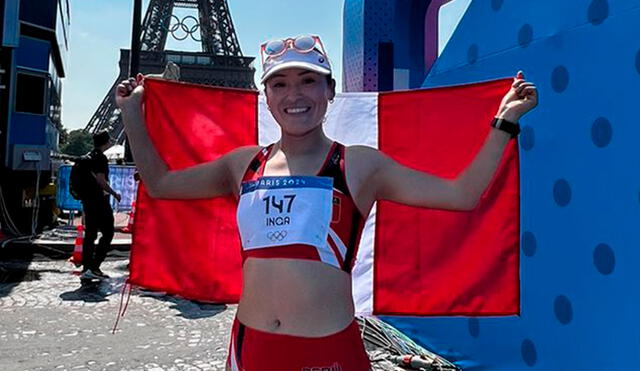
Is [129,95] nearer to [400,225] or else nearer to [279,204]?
[279,204]

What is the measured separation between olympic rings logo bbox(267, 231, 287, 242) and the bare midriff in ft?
0.22

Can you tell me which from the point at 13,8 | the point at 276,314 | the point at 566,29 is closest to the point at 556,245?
the point at 566,29

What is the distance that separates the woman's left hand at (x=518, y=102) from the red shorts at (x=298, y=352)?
0.90 m

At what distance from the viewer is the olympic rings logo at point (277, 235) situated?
175 cm

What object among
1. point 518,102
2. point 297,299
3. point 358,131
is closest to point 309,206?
point 297,299

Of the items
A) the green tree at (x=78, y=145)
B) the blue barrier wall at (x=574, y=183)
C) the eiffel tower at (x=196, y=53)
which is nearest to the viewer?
the blue barrier wall at (x=574, y=183)

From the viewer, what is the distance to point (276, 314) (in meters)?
1.73

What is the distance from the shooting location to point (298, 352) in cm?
168

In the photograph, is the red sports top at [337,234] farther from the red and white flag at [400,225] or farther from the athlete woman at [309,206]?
the red and white flag at [400,225]

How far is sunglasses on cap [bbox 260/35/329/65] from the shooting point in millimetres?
Answer: 1803

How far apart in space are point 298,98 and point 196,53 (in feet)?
158

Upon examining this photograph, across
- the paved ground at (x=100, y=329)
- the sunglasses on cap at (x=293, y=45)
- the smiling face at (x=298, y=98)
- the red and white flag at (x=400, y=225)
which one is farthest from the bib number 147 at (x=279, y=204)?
the paved ground at (x=100, y=329)

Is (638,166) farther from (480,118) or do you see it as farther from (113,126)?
(113,126)

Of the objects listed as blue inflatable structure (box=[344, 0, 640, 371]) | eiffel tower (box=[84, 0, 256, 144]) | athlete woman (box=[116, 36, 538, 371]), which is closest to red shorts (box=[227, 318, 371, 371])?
athlete woman (box=[116, 36, 538, 371])
